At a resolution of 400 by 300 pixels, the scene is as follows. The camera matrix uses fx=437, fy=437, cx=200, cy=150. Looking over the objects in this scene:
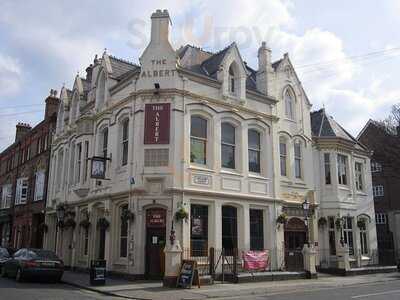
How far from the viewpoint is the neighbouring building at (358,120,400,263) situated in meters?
35.7

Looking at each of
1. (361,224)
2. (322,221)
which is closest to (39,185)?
(322,221)

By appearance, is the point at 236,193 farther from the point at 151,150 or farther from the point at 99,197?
the point at 99,197

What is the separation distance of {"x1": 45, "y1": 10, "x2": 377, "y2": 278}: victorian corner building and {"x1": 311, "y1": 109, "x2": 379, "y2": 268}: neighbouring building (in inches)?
3.4

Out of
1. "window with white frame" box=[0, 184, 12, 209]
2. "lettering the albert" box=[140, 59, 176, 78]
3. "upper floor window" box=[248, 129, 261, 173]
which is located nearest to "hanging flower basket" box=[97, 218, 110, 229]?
"lettering the albert" box=[140, 59, 176, 78]

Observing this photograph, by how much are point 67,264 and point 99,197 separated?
660 centimetres

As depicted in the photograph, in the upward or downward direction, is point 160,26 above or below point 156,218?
above

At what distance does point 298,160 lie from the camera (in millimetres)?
27031

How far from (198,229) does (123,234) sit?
12.4 feet

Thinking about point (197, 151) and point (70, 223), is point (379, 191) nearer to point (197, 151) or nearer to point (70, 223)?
point (197, 151)

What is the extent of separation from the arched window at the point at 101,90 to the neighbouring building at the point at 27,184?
33.6 feet

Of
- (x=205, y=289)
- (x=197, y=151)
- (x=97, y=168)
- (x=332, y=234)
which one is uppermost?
(x=197, y=151)

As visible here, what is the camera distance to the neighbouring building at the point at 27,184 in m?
34.5

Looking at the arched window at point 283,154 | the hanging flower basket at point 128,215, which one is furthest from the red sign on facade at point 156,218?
the arched window at point 283,154

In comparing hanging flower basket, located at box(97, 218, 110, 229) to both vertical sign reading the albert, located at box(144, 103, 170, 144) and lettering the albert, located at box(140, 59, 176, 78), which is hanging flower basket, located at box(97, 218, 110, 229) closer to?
vertical sign reading the albert, located at box(144, 103, 170, 144)
